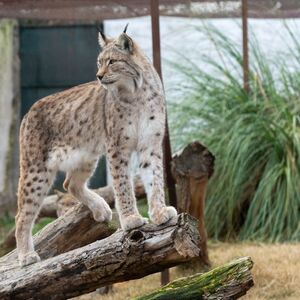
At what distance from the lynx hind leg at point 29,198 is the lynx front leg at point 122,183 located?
45 cm

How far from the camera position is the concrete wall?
10.2 m

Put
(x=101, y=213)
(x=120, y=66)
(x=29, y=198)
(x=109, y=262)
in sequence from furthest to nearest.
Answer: (x=101, y=213), (x=29, y=198), (x=120, y=66), (x=109, y=262)

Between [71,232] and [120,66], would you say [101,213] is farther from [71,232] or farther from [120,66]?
[120,66]

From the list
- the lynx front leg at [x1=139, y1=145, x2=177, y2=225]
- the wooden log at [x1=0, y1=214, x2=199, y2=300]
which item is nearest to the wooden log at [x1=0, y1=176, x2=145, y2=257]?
the wooden log at [x1=0, y1=214, x2=199, y2=300]

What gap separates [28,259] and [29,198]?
0.37 m

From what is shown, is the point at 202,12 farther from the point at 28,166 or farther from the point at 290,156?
the point at 28,166

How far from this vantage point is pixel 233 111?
28.8 feet

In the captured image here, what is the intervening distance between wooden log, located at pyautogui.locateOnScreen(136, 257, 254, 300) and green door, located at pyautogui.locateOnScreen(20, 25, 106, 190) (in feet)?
19.5

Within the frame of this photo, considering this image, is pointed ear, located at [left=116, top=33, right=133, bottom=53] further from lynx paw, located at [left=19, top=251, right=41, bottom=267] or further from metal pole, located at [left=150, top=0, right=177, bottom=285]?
metal pole, located at [left=150, top=0, right=177, bottom=285]

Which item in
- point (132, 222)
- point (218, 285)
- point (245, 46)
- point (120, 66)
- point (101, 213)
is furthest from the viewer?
point (245, 46)

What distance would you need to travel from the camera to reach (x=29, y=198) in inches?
202

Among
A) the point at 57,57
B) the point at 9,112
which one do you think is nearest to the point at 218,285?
the point at 9,112

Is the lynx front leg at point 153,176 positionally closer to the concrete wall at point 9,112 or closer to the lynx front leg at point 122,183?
the lynx front leg at point 122,183

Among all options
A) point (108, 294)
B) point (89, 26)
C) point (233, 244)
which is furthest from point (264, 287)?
point (89, 26)
